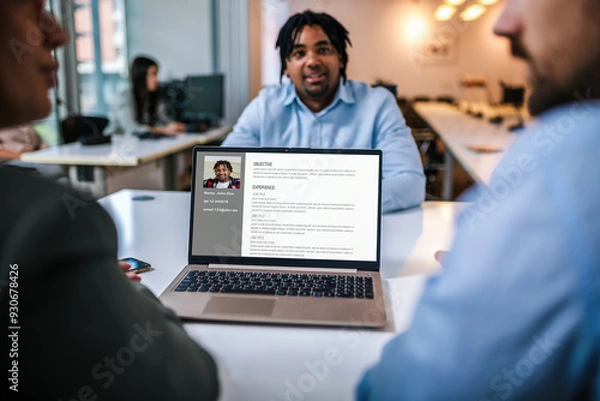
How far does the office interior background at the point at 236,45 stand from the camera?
15.8 feet

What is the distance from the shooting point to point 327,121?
7.46 feet

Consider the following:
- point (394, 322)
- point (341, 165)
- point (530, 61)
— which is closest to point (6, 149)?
point (341, 165)

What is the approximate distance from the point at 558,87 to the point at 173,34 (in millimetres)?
5968

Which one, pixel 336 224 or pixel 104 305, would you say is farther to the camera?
pixel 336 224

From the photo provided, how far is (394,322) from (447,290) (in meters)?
0.49

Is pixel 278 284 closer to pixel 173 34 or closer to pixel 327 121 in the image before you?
pixel 327 121

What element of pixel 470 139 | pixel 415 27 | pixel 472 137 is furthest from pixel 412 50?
pixel 470 139

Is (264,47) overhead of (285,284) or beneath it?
overhead

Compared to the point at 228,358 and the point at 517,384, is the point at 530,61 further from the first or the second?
the point at 228,358

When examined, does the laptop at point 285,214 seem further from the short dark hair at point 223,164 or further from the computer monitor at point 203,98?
the computer monitor at point 203,98

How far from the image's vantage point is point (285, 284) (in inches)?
44.1

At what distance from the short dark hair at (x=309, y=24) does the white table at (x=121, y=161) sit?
111cm

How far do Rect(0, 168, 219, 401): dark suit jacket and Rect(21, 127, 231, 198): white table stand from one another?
2.05 meters

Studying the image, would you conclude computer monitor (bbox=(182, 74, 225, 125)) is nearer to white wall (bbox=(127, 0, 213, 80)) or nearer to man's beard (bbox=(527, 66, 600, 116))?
white wall (bbox=(127, 0, 213, 80))
